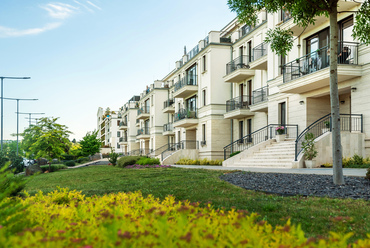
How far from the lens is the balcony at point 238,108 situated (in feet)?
88.9

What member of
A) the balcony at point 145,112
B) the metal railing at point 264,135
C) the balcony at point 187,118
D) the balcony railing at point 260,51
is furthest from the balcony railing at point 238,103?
the balcony at point 145,112

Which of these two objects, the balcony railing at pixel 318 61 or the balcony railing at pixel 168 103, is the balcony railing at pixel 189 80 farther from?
the balcony railing at pixel 318 61

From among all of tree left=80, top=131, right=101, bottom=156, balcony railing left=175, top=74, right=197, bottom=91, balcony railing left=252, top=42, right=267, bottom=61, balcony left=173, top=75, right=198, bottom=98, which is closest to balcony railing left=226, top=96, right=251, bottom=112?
balcony railing left=252, top=42, right=267, bottom=61

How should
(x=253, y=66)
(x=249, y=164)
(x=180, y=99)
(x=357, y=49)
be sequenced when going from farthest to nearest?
(x=180, y=99), (x=253, y=66), (x=249, y=164), (x=357, y=49)

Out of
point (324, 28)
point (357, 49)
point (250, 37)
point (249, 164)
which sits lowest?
point (249, 164)

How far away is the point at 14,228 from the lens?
3.07 meters

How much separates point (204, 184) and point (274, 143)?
40.5ft

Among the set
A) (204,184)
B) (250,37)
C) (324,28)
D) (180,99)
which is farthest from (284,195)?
(180,99)

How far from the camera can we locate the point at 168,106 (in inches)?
1778

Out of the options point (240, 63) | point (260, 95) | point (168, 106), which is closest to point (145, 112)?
point (168, 106)

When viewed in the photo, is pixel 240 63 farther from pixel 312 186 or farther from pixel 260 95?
pixel 312 186

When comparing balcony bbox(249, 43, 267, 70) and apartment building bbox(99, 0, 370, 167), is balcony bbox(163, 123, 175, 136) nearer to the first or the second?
apartment building bbox(99, 0, 370, 167)

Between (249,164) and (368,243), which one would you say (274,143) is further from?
(368,243)

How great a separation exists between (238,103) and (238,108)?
1.52 meters
